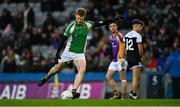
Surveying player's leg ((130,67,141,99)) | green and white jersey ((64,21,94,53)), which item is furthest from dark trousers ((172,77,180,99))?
green and white jersey ((64,21,94,53))

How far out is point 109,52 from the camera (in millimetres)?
24938

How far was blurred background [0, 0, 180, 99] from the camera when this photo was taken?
896 inches

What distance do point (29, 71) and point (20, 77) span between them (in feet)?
3.39

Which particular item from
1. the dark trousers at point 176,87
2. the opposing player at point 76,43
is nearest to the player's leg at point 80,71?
the opposing player at point 76,43

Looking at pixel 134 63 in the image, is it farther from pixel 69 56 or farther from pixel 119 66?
pixel 69 56

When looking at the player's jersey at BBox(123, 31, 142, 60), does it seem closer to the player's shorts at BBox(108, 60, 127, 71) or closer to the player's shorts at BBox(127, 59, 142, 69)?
the player's shorts at BBox(127, 59, 142, 69)

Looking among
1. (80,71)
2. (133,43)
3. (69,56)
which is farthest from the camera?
(133,43)

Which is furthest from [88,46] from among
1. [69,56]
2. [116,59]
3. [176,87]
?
[69,56]

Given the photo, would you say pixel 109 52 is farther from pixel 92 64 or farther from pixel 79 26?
pixel 79 26

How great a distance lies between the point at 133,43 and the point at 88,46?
8.97m

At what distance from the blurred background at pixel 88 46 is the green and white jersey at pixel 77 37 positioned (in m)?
5.92

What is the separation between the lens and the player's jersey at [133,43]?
17.6m

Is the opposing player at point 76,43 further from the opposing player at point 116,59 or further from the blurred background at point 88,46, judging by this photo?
the blurred background at point 88,46

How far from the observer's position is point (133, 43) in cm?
1762
